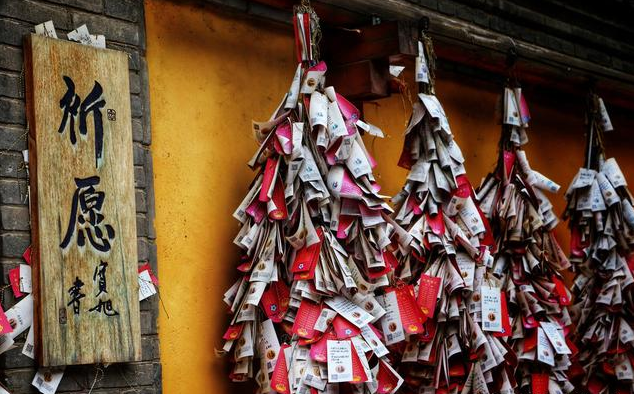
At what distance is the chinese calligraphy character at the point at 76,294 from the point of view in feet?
9.06

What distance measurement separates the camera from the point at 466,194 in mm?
3830

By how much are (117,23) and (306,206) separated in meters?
0.91

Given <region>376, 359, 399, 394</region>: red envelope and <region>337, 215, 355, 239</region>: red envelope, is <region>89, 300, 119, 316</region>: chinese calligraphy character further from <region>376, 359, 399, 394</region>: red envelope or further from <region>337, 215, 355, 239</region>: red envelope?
<region>376, 359, 399, 394</region>: red envelope

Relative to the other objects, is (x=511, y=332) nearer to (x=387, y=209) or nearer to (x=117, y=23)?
(x=387, y=209)

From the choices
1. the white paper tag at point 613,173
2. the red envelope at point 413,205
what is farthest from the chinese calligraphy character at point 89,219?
the white paper tag at point 613,173

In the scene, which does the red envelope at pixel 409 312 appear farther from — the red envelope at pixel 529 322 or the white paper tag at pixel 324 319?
the red envelope at pixel 529 322

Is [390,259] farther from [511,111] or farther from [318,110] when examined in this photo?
[511,111]

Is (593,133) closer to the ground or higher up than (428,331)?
higher up

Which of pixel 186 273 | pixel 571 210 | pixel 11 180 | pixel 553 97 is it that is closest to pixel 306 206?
pixel 186 273

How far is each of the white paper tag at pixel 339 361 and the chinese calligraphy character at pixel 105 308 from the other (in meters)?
0.75

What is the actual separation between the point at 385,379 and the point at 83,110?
55.8 inches

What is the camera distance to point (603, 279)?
450cm

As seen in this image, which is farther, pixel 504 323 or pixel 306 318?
pixel 504 323

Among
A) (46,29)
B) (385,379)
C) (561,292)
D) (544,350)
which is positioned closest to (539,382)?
(544,350)
